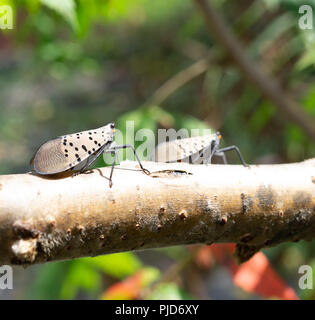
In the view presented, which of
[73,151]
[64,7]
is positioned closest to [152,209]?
[73,151]

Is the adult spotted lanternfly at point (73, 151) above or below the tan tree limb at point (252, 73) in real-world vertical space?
below

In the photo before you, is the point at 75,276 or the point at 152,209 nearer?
the point at 152,209

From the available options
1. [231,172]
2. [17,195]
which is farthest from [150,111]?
[17,195]

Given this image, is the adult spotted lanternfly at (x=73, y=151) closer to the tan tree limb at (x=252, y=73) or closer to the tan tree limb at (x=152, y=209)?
the tan tree limb at (x=152, y=209)

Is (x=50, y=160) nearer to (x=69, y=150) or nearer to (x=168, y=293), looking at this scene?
(x=69, y=150)

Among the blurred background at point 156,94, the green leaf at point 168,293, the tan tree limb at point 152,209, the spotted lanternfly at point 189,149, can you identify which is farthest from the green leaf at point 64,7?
the green leaf at point 168,293
